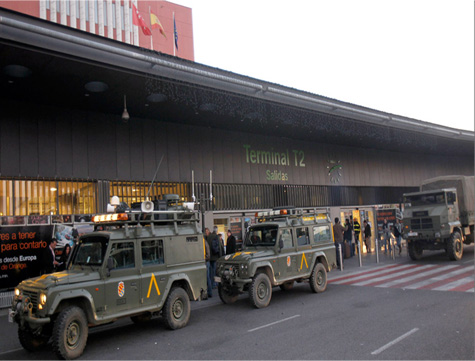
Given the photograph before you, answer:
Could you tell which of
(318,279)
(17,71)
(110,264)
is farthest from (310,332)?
(17,71)

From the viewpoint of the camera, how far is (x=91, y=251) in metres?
7.99

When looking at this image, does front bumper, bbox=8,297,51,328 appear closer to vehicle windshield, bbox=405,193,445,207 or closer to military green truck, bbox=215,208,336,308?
military green truck, bbox=215,208,336,308

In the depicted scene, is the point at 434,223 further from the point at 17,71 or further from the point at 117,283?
the point at 17,71

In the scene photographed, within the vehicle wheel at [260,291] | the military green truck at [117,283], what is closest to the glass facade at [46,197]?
the military green truck at [117,283]

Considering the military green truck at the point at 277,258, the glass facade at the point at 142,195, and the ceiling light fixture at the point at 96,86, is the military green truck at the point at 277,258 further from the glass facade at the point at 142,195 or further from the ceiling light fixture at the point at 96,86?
the ceiling light fixture at the point at 96,86

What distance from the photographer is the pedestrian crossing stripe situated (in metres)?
11.6

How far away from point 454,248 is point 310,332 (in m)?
12.0

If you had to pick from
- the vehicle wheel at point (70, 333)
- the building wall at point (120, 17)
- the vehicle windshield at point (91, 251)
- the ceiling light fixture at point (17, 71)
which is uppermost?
the building wall at point (120, 17)

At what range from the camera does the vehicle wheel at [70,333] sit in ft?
21.6

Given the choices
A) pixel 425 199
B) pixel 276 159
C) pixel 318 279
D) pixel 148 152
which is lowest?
pixel 318 279

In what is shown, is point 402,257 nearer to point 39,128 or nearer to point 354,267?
point 354,267

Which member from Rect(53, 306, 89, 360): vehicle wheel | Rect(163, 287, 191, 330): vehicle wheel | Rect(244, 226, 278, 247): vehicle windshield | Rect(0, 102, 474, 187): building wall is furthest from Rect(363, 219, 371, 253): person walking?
Rect(53, 306, 89, 360): vehicle wheel

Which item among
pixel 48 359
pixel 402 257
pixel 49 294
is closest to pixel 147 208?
pixel 49 294

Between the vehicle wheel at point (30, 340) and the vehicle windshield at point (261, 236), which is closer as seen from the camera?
the vehicle wheel at point (30, 340)
